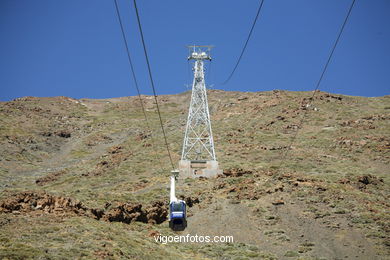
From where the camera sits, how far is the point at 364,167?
4853 centimetres

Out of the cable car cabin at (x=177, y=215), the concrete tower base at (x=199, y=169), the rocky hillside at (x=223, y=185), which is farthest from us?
the concrete tower base at (x=199, y=169)

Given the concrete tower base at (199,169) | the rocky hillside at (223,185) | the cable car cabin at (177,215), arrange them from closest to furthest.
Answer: the cable car cabin at (177,215)
the rocky hillside at (223,185)
the concrete tower base at (199,169)

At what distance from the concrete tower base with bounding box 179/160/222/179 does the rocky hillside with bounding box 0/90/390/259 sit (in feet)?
3.76

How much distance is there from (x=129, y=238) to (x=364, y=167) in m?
30.7

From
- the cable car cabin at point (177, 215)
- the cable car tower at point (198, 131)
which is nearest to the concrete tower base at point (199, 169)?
the cable car tower at point (198, 131)

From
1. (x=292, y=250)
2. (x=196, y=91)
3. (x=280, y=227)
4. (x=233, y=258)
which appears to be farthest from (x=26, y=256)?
(x=196, y=91)

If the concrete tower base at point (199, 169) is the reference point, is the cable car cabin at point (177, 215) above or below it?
below

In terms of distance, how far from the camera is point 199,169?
45.4 m

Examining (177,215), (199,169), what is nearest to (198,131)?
(199,169)

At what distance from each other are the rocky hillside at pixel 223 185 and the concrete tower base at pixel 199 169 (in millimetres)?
1145

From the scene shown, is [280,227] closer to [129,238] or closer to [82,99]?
[129,238]

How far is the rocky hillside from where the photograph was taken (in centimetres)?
2745

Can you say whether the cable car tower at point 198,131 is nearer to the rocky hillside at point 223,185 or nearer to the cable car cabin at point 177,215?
the rocky hillside at point 223,185

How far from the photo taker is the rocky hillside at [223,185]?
27453 mm
